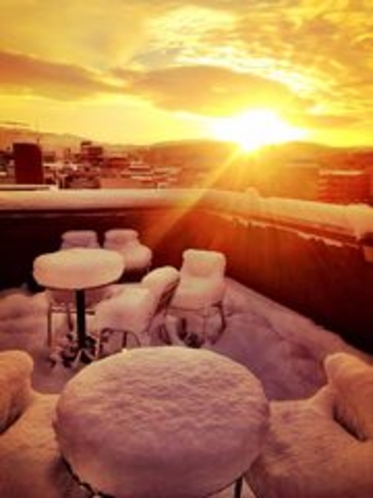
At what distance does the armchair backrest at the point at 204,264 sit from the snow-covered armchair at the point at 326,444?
8.76 ft

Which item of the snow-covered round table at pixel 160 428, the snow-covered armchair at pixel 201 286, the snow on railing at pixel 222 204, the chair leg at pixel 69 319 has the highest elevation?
the snow on railing at pixel 222 204

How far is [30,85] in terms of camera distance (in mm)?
25875

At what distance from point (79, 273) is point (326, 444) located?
2.84 m

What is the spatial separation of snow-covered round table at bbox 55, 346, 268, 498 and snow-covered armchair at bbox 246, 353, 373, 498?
250 mm

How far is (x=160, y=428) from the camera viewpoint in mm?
1638

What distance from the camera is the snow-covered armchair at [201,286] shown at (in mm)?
4641

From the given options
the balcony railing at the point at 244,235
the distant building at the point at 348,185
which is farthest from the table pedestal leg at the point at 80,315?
the distant building at the point at 348,185

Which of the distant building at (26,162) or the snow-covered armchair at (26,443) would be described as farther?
the distant building at (26,162)

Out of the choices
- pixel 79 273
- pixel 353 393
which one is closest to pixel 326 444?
pixel 353 393

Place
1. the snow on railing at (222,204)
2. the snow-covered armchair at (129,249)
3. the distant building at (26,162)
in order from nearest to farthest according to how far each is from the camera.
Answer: the snow on railing at (222,204), the snow-covered armchair at (129,249), the distant building at (26,162)

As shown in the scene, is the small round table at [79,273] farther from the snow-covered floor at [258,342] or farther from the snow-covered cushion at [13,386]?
the snow-covered cushion at [13,386]

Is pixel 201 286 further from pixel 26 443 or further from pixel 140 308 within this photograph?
pixel 26 443

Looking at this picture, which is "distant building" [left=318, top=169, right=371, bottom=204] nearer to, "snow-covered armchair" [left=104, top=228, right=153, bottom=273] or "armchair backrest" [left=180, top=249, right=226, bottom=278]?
"snow-covered armchair" [left=104, top=228, right=153, bottom=273]

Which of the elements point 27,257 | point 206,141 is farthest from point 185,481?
point 206,141
